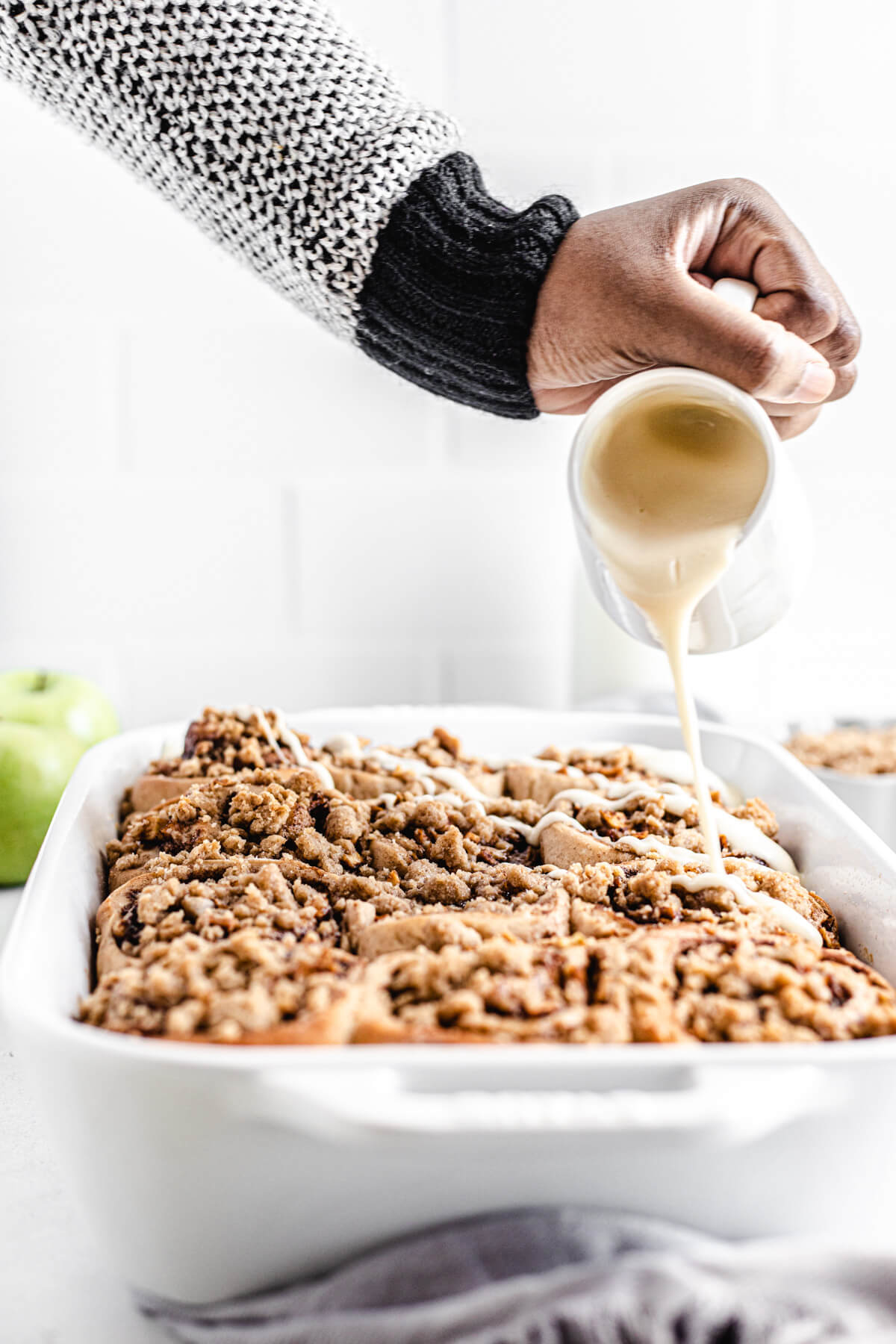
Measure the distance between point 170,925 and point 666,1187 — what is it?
31cm

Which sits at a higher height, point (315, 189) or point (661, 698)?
point (315, 189)

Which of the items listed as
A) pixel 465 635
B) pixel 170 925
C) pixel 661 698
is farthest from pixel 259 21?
pixel 465 635

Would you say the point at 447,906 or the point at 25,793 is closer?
the point at 447,906

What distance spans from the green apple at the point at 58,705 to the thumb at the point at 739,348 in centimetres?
75

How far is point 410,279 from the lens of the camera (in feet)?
3.11

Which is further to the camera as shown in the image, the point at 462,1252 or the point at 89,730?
the point at 89,730

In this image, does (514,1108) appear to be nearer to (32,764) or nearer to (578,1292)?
(578,1292)

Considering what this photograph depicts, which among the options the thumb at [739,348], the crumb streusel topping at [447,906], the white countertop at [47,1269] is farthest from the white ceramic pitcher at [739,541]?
the white countertop at [47,1269]

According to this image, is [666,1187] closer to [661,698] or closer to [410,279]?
[410,279]

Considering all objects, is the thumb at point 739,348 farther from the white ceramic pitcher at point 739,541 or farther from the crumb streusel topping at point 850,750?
the crumb streusel topping at point 850,750

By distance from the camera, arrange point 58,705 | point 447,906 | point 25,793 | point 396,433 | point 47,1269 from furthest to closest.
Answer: point 396,433, point 58,705, point 25,793, point 447,906, point 47,1269

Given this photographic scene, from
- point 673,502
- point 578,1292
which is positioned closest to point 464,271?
point 673,502

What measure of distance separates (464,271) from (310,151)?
15 cm

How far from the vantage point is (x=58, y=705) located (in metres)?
1.24
